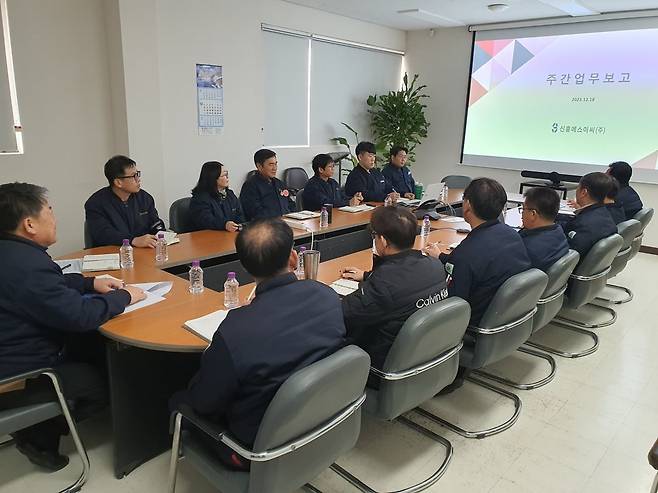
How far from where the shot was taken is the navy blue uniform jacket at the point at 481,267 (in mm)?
2400

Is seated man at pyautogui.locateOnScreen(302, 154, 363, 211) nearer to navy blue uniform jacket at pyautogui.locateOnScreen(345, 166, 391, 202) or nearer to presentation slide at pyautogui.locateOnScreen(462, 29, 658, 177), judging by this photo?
navy blue uniform jacket at pyautogui.locateOnScreen(345, 166, 391, 202)

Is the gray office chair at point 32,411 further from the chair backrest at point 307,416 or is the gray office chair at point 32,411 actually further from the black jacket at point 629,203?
the black jacket at point 629,203

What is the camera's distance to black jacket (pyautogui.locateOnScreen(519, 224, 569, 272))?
2.81 meters

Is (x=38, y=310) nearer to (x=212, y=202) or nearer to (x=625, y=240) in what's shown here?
(x=212, y=202)

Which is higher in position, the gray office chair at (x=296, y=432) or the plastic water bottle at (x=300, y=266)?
the plastic water bottle at (x=300, y=266)

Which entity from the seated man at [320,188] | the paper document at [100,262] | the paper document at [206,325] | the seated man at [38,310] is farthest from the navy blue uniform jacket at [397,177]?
the seated man at [38,310]

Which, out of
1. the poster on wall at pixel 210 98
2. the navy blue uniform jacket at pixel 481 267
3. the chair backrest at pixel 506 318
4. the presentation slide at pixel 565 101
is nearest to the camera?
the chair backrest at pixel 506 318

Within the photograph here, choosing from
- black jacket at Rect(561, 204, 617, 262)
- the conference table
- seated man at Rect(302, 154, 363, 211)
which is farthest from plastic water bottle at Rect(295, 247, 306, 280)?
seated man at Rect(302, 154, 363, 211)

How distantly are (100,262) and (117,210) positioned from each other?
0.59 meters

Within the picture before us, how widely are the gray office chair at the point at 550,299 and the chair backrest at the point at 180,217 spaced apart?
2360 mm

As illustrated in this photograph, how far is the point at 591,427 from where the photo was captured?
2568 mm

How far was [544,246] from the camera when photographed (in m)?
2.82

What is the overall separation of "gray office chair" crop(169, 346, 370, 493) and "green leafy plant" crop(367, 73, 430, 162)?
5876mm

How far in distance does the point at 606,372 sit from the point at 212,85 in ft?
14.5
